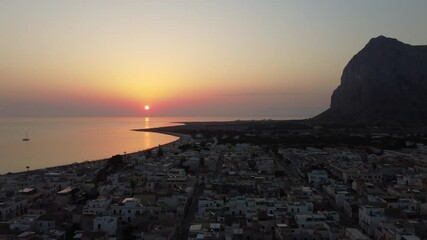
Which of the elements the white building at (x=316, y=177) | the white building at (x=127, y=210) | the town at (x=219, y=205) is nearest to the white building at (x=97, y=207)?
the town at (x=219, y=205)

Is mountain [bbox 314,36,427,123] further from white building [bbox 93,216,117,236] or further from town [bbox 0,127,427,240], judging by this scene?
white building [bbox 93,216,117,236]

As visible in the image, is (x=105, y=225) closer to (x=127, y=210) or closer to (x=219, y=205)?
(x=127, y=210)

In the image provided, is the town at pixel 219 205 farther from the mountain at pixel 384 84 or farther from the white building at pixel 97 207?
the mountain at pixel 384 84

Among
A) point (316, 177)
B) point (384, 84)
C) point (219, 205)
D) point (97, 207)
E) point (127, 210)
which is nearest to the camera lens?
point (127, 210)

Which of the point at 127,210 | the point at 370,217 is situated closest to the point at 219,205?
the point at 127,210

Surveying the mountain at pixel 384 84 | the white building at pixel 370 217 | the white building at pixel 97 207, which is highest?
the mountain at pixel 384 84

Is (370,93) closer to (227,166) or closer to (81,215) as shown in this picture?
(227,166)

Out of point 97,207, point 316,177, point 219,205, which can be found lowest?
point 219,205
